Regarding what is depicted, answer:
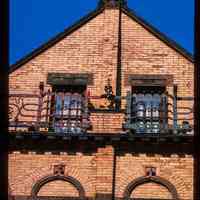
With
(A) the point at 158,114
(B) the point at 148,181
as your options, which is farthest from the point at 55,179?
(A) the point at 158,114

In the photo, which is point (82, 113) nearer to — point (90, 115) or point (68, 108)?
point (90, 115)

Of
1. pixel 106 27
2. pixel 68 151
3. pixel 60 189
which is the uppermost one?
pixel 106 27

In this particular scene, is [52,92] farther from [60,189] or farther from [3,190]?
[3,190]

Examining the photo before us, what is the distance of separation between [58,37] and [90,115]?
3439 mm

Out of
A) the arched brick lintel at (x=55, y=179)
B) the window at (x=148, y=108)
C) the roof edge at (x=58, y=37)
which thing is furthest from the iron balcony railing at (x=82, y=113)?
the roof edge at (x=58, y=37)

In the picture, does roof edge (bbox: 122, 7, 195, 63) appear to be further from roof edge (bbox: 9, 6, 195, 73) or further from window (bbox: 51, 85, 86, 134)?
window (bbox: 51, 85, 86, 134)

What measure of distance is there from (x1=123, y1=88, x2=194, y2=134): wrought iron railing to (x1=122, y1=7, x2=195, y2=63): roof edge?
1467 mm

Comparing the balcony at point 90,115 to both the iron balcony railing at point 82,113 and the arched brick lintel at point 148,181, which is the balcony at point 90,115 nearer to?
the iron balcony railing at point 82,113

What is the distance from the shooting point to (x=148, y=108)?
16.9 metres

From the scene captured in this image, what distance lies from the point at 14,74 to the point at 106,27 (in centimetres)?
322

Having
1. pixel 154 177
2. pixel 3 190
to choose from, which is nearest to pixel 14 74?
pixel 154 177

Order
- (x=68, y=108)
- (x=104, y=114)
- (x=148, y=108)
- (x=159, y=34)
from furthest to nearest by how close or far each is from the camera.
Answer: (x=159, y=34)
(x=68, y=108)
(x=148, y=108)
(x=104, y=114)

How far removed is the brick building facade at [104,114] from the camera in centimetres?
1529

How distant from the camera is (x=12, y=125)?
1622 centimetres
